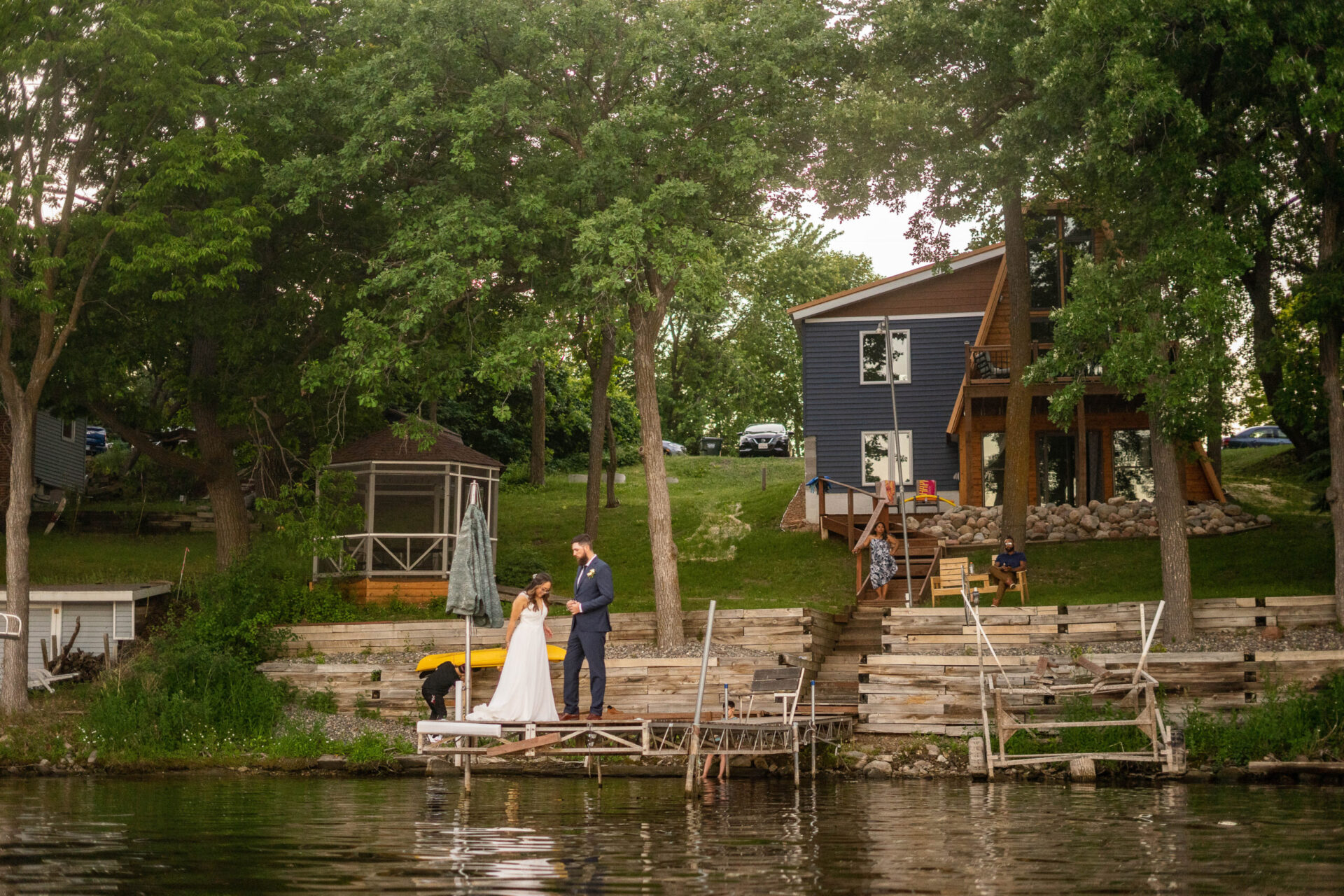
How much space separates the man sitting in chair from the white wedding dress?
11.8 meters

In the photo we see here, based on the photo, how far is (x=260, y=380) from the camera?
2609cm

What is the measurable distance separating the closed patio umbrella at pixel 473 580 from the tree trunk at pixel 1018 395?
14.3 meters

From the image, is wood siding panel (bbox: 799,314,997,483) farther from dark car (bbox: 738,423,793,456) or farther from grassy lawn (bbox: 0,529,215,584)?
dark car (bbox: 738,423,793,456)

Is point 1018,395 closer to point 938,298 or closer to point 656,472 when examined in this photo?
point 938,298

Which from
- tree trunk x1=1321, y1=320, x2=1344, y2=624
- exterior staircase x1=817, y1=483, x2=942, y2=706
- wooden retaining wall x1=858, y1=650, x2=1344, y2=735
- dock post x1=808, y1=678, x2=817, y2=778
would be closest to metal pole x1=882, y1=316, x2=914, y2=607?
exterior staircase x1=817, y1=483, x2=942, y2=706

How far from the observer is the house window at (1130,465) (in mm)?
33594

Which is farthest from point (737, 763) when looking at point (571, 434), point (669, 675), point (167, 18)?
point (571, 434)

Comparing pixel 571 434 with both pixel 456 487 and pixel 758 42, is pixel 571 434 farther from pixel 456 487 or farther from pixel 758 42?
pixel 758 42

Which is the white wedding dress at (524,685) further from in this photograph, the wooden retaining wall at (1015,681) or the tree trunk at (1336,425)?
the tree trunk at (1336,425)

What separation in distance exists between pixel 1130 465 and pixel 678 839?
25697 mm

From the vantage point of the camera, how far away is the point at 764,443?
5666 cm

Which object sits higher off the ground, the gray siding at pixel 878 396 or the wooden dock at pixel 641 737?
the gray siding at pixel 878 396

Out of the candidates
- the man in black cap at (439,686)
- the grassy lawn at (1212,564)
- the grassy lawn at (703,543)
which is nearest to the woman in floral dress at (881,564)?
the grassy lawn at (703,543)

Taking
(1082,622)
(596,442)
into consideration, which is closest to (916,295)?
(596,442)
